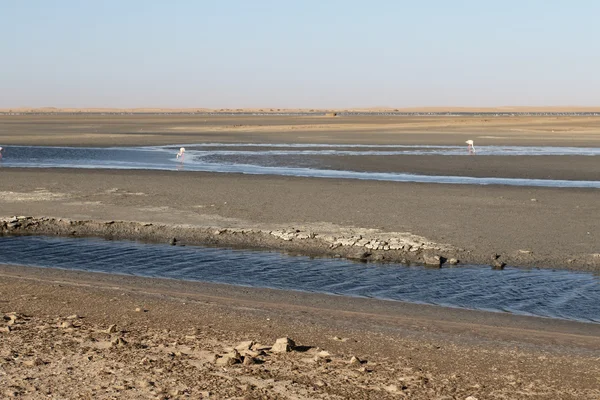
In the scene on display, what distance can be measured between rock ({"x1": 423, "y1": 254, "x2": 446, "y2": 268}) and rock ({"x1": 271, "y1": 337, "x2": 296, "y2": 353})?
610 centimetres

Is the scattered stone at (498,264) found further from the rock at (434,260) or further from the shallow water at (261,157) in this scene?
the shallow water at (261,157)

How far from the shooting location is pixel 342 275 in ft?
42.2

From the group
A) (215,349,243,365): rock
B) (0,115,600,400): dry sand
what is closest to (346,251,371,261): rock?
(0,115,600,400): dry sand

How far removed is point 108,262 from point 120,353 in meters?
6.62

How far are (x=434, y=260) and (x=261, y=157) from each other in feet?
74.8

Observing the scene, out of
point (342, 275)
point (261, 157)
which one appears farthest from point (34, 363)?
point (261, 157)

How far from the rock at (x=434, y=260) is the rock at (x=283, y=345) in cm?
610

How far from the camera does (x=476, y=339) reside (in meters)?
8.78

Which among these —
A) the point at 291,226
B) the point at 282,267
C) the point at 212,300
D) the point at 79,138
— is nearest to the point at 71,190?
the point at 291,226

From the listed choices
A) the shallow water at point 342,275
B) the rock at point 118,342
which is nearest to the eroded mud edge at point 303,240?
the shallow water at point 342,275

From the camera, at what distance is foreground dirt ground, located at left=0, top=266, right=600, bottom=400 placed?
669 centimetres

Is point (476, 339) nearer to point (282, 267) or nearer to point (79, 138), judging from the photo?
point (282, 267)

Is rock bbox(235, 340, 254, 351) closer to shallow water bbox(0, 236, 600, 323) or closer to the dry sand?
the dry sand

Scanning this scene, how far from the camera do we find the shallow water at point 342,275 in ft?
36.9
